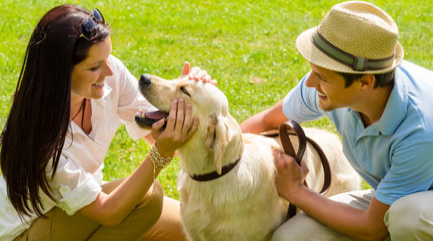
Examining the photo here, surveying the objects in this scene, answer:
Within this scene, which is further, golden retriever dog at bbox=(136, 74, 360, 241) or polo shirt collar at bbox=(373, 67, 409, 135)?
golden retriever dog at bbox=(136, 74, 360, 241)

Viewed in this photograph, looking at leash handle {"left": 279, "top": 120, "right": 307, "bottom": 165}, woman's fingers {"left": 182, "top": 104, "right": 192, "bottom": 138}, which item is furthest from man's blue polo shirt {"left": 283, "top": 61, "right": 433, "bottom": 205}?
woman's fingers {"left": 182, "top": 104, "right": 192, "bottom": 138}

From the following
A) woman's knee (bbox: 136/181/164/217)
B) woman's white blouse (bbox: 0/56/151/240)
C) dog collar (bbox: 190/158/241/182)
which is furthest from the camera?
woman's knee (bbox: 136/181/164/217)

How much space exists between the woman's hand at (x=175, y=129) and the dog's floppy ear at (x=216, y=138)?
9 cm

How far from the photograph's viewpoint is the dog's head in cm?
331

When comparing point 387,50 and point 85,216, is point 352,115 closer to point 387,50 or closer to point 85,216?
point 387,50

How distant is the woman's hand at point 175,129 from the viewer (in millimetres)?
3207

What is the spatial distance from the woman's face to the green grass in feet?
4.80

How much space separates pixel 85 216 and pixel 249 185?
3.23 feet

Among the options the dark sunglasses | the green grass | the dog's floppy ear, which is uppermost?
the dark sunglasses

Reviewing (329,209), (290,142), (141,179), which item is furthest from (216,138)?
(329,209)

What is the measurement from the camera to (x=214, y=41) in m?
7.76

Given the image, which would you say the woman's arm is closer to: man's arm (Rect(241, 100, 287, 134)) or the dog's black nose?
the dog's black nose

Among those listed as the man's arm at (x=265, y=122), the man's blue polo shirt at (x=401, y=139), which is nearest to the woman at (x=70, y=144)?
the man's arm at (x=265, y=122)

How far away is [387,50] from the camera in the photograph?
3.01m
